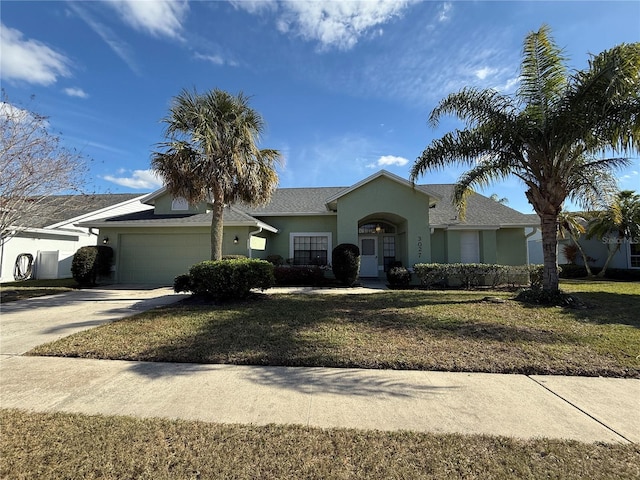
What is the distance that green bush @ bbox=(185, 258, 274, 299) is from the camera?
10055 millimetres

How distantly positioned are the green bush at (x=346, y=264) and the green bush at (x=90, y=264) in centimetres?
1056

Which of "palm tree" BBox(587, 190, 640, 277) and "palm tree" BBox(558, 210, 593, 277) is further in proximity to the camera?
"palm tree" BBox(558, 210, 593, 277)

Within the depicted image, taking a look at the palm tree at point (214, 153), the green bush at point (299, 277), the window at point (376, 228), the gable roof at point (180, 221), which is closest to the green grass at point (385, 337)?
the palm tree at point (214, 153)

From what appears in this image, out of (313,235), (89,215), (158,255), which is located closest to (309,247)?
(313,235)

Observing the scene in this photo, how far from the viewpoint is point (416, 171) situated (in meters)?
12.1

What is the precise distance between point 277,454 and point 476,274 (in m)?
14.0

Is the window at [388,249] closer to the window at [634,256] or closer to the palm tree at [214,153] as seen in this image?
the palm tree at [214,153]

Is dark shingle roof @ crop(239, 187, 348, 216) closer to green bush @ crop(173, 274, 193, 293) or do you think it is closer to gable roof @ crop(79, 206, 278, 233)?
gable roof @ crop(79, 206, 278, 233)

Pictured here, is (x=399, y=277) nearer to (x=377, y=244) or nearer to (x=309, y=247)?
(x=377, y=244)

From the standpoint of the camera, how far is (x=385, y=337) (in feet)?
21.5

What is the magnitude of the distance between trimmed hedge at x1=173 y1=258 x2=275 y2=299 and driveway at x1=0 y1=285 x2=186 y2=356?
132cm

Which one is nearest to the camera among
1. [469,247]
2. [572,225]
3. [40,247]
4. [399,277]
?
[399,277]

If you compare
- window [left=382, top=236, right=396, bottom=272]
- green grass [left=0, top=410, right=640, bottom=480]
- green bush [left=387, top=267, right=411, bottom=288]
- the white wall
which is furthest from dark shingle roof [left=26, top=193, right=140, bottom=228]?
window [left=382, top=236, right=396, bottom=272]

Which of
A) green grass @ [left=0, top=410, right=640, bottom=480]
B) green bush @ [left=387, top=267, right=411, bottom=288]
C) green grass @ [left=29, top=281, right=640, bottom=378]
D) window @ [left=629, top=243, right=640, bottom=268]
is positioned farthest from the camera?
window @ [left=629, top=243, right=640, bottom=268]
